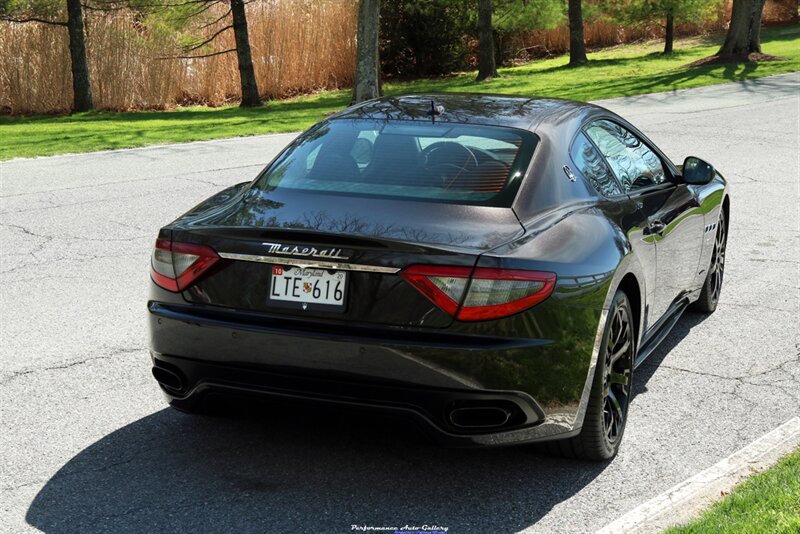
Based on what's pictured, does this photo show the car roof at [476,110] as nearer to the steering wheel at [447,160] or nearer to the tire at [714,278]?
the steering wheel at [447,160]

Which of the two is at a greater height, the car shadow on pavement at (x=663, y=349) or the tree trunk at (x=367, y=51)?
the tree trunk at (x=367, y=51)

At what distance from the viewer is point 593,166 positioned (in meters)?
5.26

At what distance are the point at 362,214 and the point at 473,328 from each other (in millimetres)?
684

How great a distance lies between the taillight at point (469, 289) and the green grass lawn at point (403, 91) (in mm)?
12151

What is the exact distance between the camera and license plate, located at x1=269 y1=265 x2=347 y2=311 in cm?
412

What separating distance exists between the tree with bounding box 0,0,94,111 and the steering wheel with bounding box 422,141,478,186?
65.8 ft

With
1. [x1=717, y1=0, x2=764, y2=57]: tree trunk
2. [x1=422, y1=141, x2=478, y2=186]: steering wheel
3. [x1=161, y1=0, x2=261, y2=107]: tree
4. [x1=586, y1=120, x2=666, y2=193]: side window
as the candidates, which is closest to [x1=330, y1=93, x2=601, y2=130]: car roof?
[x1=586, y1=120, x2=666, y2=193]: side window

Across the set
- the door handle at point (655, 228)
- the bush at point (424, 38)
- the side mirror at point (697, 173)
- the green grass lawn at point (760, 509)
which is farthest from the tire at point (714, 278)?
the bush at point (424, 38)

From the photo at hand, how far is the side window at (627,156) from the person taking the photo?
5.54 metres

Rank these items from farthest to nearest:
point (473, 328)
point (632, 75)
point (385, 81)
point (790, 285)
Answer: point (385, 81) → point (632, 75) → point (790, 285) → point (473, 328)

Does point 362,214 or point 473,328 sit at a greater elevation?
point 362,214

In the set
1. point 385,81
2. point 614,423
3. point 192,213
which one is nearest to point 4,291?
point 192,213

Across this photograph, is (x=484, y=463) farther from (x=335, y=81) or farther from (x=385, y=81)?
(x=385, y=81)

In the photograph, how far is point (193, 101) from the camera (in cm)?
2689
